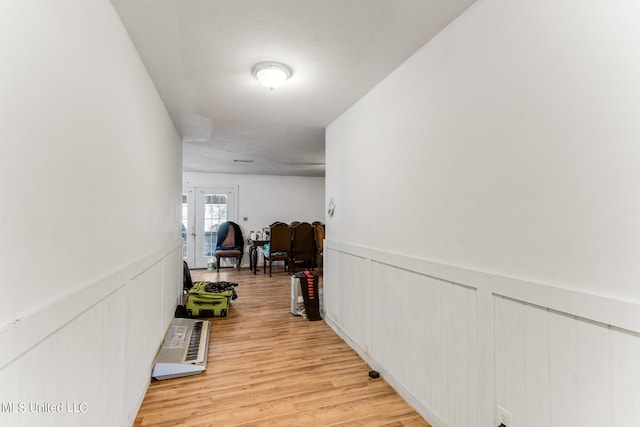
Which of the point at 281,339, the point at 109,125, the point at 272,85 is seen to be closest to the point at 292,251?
the point at 281,339

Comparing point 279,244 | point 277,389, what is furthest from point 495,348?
point 279,244

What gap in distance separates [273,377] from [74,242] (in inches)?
69.2

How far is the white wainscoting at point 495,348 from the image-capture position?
1021 mm

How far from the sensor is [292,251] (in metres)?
6.29

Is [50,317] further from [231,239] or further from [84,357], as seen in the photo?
[231,239]

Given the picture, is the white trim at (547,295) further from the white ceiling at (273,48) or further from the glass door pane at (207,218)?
the glass door pane at (207,218)

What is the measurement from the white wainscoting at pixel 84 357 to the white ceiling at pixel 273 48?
1.35 m

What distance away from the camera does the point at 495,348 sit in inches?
56.0

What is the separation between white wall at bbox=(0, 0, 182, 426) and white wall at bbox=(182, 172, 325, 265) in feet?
17.9

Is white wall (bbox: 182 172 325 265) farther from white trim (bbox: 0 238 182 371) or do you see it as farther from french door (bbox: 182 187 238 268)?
white trim (bbox: 0 238 182 371)

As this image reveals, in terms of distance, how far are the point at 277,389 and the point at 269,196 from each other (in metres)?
5.90

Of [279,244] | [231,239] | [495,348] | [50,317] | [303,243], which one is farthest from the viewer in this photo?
[231,239]

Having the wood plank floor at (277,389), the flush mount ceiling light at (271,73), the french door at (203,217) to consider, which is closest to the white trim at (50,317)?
the wood plank floor at (277,389)

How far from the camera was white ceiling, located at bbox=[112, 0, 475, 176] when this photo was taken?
1.59 metres
